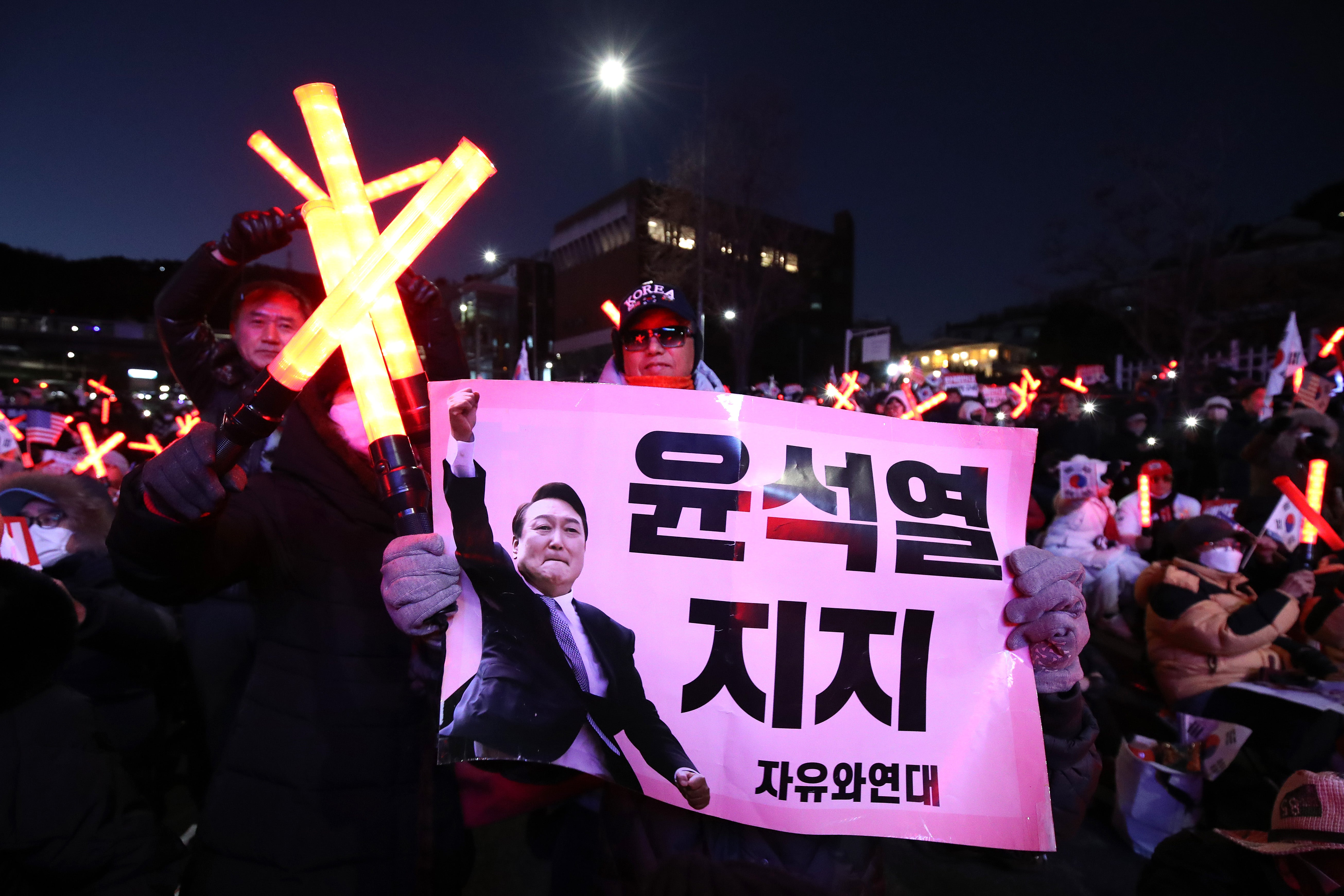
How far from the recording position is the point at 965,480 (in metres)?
1.48

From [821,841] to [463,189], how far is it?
1.64 meters

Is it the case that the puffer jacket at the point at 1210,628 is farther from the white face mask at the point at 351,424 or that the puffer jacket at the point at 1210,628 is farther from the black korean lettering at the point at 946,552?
the white face mask at the point at 351,424

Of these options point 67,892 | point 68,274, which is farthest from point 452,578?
point 68,274

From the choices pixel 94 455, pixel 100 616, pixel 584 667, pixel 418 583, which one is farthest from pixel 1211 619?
pixel 94 455

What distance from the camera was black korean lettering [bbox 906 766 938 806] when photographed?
4.35ft

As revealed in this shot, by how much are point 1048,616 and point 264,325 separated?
2.51m

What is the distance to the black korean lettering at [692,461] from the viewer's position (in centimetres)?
138

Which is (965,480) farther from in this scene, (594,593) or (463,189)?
(463,189)

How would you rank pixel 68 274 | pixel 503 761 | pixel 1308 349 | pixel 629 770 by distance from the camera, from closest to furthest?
1. pixel 629 770
2. pixel 503 761
3. pixel 1308 349
4. pixel 68 274

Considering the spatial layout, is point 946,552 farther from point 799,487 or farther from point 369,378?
point 369,378

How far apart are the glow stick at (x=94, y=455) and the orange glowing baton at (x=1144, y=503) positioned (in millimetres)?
9140

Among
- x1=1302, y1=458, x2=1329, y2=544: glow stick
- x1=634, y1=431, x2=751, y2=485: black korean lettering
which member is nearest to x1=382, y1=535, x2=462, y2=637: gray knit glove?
x1=634, y1=431, x2=751, y2=485: black korean lettering

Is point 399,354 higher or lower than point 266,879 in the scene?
higher

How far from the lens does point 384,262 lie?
1310 mm
